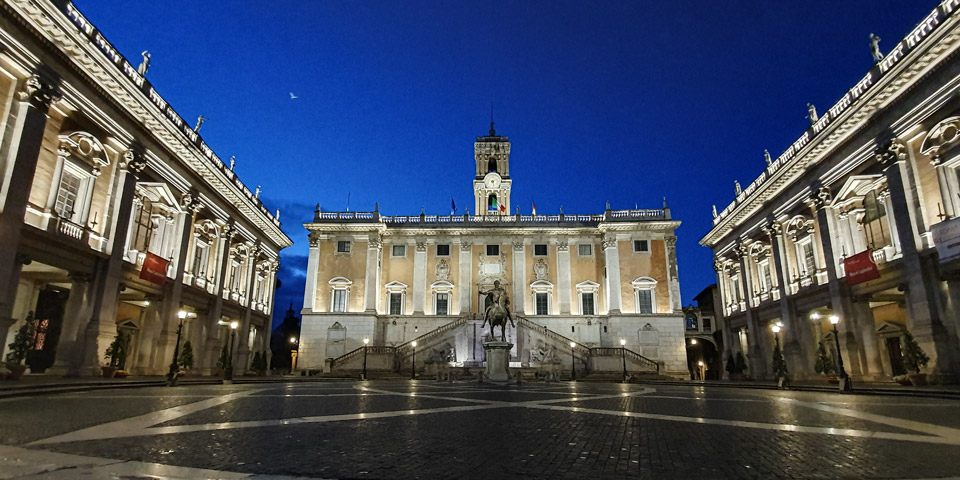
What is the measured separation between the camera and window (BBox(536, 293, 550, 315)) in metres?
43.5

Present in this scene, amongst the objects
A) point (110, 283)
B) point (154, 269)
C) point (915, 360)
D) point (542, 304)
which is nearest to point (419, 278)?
point (542, 304)

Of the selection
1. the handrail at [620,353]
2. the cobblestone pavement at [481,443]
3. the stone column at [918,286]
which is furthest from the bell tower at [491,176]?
the cobblestone pavement at [481,443]

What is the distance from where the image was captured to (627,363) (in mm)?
36062

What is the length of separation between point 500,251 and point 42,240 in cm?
3310

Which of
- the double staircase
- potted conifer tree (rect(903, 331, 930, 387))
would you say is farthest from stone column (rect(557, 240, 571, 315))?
potted conifer tree (rect(903, 331, 930, 387))

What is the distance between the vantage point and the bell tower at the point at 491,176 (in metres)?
62.2

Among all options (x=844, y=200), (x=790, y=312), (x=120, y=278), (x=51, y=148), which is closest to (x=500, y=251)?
(x=790, y=312)

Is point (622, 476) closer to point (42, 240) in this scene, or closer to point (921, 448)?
point (921, 448)

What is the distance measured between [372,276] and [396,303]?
3427 mm

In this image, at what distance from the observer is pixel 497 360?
977 inches

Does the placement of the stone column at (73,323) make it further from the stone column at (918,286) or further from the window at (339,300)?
the stone column at (918,286)

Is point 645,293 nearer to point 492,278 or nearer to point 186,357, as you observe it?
point 492,278

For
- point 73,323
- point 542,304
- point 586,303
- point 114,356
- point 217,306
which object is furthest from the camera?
point 542,304

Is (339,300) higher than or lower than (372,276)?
lower
